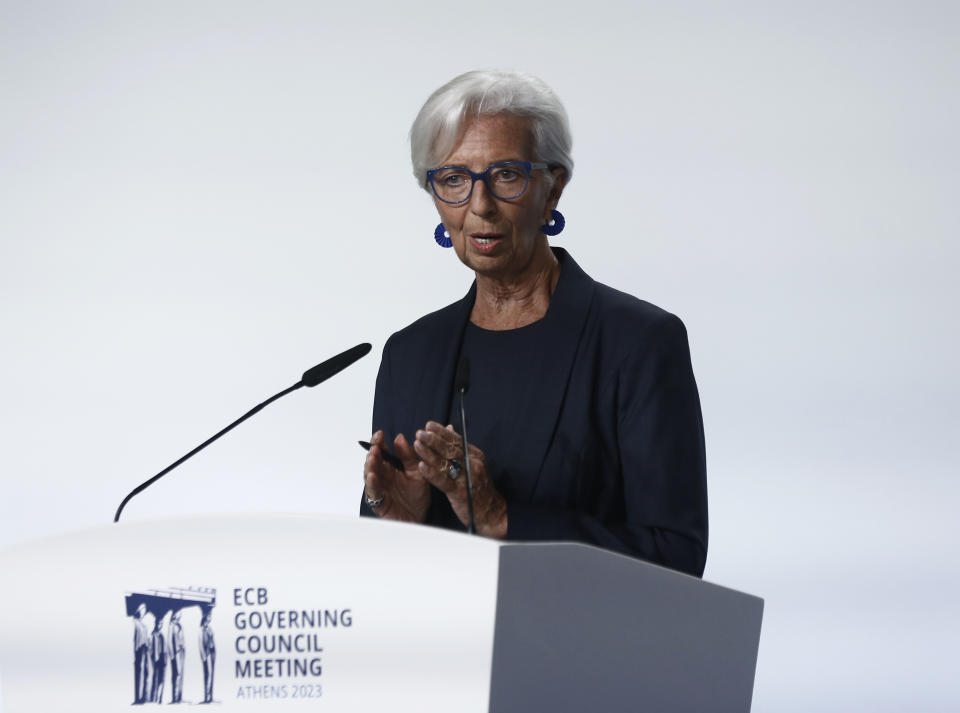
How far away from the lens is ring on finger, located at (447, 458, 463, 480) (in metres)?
1.55

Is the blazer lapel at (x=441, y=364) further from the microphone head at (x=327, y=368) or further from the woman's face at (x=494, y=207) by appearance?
the microphone head at (x=327, y=368)

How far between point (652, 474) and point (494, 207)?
48 cm

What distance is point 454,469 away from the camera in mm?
1555

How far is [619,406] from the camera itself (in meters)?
1.89

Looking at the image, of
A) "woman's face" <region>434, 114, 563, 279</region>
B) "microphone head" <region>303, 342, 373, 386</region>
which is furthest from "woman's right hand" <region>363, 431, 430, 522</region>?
"woman's face" <region>434, 114, 563, 279</region>

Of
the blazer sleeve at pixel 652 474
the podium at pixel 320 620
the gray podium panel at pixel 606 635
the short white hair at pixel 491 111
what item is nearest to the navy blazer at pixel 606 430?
the blazer sleeve at pixel 652 474

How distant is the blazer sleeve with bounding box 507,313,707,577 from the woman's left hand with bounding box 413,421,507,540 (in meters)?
0.03

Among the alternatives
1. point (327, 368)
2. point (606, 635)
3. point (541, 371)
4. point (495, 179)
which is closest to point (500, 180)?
point (495, 179)

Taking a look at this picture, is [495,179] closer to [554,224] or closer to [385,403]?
[554,224]

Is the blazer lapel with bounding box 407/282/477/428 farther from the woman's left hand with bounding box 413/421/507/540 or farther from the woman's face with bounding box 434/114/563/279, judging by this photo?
the woman's left hand with bounding box 413/421/507/540

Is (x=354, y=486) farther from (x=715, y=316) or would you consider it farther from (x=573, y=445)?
(x=573, y=445)

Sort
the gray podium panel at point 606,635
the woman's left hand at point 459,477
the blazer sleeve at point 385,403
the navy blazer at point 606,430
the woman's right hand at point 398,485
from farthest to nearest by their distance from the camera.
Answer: the blazer sleeve at point 385,403 → the navy blazer at point 606,430 → the woman's right hand at point 398,485 → the woman's left hand at point 459,477 → the gray podium panel at point 606,635

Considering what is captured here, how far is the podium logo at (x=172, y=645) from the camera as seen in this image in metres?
1.15

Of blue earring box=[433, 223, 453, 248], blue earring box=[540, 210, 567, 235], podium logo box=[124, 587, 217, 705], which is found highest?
blue earring box=[540, 210, 567, 235]
